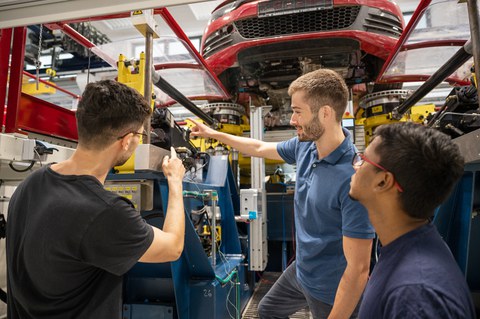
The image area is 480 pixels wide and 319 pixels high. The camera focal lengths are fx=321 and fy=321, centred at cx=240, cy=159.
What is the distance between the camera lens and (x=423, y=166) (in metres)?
0.91

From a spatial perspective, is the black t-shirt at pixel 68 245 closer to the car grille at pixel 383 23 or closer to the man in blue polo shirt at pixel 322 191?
the man in blue polo shirt at pixel 322 191

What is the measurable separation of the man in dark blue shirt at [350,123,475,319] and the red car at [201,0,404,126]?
7.60 ft

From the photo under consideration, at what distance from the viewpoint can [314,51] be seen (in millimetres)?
3287

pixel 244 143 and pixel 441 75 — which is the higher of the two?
pixel 441 75

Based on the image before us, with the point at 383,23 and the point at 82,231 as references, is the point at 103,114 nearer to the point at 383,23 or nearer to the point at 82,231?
the point at 82,231

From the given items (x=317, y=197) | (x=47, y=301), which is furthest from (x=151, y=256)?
(x=317, y=197)

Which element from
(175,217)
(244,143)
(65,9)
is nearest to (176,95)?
(244,143)

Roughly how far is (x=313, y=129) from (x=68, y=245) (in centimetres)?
129

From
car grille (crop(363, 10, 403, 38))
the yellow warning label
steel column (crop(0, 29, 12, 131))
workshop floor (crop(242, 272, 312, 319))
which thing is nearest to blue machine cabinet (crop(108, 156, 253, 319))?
workshop floor (crop(242, 272, 312, 319))

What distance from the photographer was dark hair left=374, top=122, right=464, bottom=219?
91cm

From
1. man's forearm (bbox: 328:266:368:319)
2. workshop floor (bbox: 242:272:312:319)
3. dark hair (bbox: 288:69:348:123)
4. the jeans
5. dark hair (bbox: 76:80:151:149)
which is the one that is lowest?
workshop floor (bbox: 242:272:312:319)

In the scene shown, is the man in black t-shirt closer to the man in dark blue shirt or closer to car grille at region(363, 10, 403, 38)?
the man in dark blue shirt

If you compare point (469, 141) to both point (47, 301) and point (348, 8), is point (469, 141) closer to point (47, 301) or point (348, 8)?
point (47, 301)

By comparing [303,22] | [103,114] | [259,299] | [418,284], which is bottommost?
[259,299]
